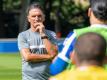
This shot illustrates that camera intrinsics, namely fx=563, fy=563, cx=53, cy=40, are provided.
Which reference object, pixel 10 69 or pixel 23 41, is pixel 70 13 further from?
pixel 23 41

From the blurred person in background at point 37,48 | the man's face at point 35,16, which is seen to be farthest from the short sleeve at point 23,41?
the man's face at point 35,16

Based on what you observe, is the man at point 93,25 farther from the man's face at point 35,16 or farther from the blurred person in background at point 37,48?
the man's face at point 35,16

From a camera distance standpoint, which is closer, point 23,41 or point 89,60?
point 89,60

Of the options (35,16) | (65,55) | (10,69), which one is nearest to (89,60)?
(65,55)

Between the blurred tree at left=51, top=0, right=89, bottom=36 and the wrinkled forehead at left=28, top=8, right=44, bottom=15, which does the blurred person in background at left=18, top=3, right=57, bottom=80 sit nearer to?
the wrinkled forehead at left=28, top=8, right=44, bottom=15

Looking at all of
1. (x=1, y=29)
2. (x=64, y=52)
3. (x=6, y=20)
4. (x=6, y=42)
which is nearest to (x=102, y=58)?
(x=64, y=52)

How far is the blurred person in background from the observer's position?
6794 millimetres

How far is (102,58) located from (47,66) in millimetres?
3105

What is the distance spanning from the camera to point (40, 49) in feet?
22.7

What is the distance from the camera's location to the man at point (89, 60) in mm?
3719

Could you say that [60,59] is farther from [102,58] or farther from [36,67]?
[36,67]

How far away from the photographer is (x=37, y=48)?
6902 millimetres

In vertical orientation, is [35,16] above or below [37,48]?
above

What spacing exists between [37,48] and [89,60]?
3175 mm
